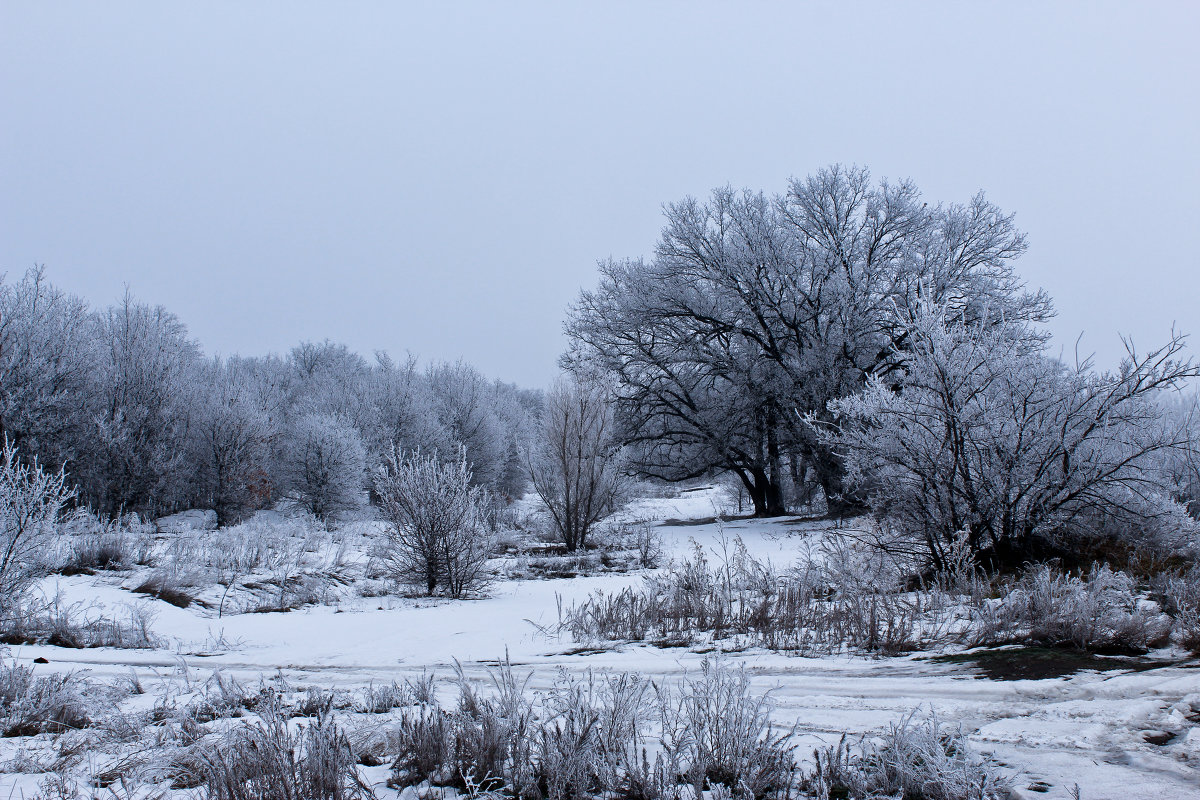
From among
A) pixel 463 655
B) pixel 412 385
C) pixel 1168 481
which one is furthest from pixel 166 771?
pixel 412 385

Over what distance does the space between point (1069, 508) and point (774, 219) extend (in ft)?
58.7

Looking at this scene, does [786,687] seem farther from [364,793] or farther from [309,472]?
[309,472]

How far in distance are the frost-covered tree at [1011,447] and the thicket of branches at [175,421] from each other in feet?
32.9

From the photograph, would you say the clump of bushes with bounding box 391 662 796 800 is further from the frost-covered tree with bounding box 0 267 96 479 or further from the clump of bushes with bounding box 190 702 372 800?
the frost-covered tree with bounding box 0 267 96 479

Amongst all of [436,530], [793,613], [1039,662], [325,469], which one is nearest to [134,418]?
[325,469]

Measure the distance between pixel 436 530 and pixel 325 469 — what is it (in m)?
19.5

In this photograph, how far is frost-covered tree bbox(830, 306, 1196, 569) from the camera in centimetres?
719

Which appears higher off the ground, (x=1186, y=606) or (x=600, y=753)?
(x=1186, y=606)

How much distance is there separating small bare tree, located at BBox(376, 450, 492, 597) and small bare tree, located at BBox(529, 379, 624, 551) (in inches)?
246

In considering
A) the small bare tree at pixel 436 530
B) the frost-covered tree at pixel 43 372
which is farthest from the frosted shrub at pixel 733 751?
the frost-covered tree at pixel 43 372

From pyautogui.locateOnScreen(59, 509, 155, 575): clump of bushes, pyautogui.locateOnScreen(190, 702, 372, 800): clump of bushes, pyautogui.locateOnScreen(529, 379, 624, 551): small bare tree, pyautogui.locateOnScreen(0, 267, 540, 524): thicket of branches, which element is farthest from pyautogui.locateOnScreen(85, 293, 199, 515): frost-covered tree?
pyautogui.locateOnScreen(190, 702, 372, 800): clump of bushes

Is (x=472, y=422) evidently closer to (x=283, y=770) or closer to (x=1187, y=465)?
(x=1187, y=465)

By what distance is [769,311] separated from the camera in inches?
933

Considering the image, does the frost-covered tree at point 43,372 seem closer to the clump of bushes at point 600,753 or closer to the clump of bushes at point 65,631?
the clump of bushes at point 65,631
